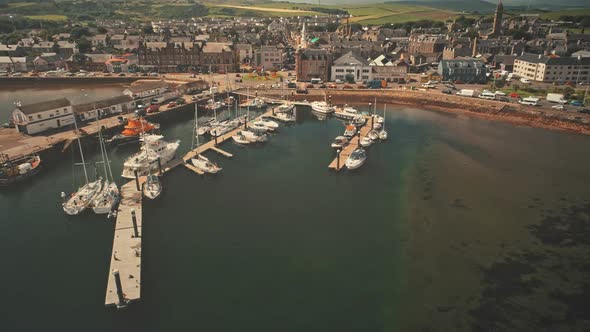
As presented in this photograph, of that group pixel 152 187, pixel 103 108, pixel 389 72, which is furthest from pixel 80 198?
pixel 389 72

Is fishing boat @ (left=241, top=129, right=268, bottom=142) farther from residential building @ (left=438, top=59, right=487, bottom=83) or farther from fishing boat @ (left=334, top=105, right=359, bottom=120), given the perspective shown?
residential building @ (left=438, top=59, right=487, bottom=83)

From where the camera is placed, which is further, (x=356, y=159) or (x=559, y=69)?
(x=559, y=69)

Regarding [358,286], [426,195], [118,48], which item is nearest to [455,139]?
[426,195]

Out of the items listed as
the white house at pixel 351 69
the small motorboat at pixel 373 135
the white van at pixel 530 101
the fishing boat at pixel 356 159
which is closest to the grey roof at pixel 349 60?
the white house at pixel 351 69

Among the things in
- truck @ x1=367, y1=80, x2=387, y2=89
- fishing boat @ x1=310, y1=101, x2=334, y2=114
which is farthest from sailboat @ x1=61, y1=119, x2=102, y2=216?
truck @ x1=367, y1=80, x2=387, y2=89

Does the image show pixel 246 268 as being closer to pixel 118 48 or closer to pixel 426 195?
pixel 426 195

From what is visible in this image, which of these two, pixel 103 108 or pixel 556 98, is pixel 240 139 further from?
pixel 556 98

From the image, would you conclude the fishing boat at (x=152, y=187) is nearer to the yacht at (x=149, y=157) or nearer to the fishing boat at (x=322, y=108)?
the yacht at (x=149, y=157)
